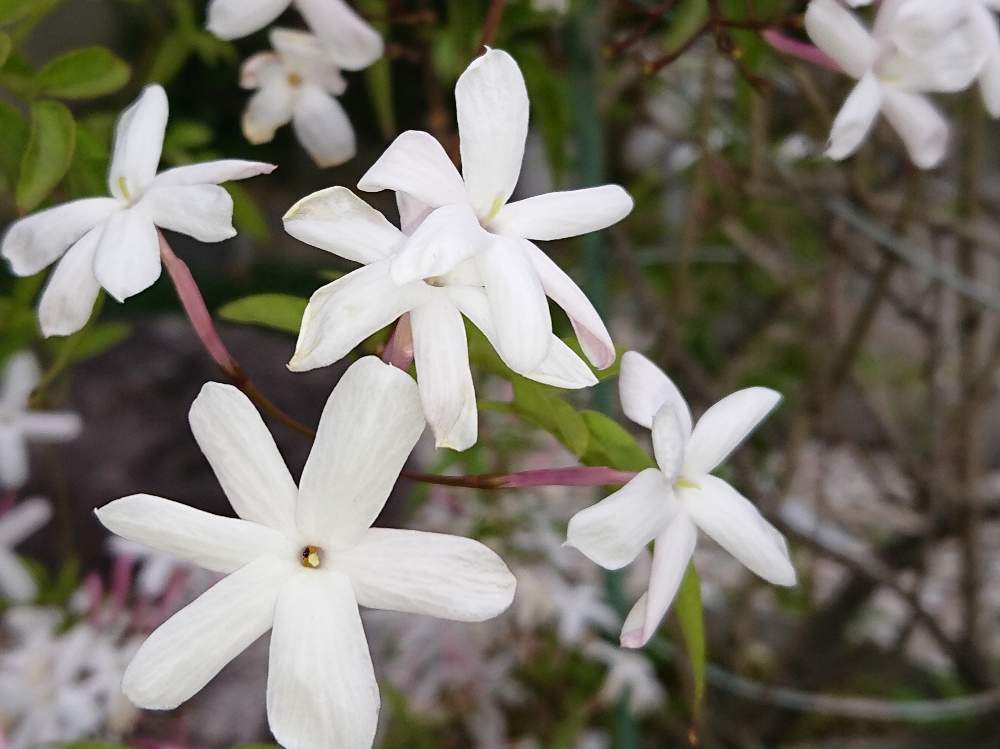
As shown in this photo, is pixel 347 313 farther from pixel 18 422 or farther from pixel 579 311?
pixel 18 422

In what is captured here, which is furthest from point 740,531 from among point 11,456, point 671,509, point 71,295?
point 11,456

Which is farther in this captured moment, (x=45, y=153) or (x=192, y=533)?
(x=45, y=153)

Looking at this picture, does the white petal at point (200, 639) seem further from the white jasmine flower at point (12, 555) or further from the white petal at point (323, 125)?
the white jasmine flower at point (12, 555)

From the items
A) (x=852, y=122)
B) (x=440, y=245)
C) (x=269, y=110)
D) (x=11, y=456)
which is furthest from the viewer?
(x=11, y=456)

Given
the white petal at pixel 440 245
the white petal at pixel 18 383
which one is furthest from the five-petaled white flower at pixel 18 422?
the white petal at pixel 440 245

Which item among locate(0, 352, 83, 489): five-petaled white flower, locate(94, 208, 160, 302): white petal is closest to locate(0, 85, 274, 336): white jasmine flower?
locate(94, 208, 160, 302): white petal

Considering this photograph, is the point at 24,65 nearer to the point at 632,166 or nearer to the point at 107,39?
the point at 632,166

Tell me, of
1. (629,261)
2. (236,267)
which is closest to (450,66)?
(629,261)
